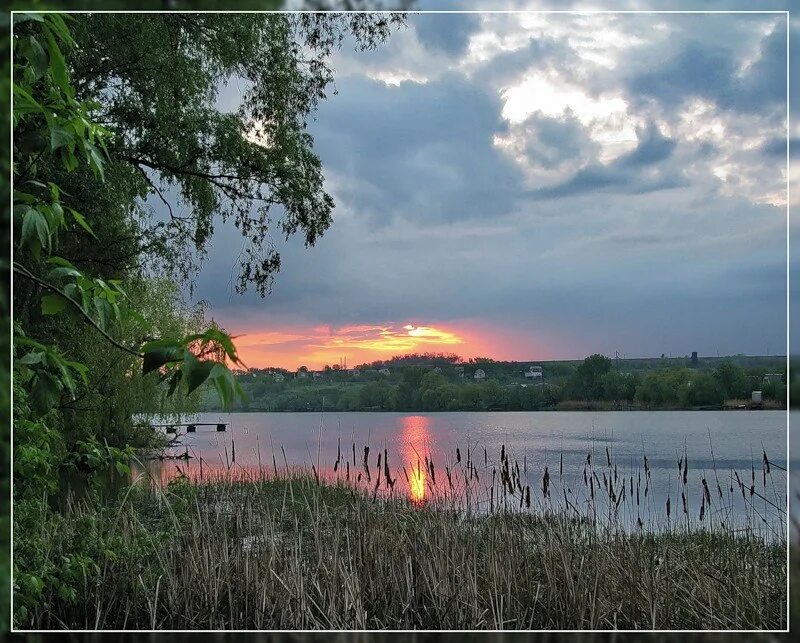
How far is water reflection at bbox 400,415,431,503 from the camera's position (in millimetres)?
3100

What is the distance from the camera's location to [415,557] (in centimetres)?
301

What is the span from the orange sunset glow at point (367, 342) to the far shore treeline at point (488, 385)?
0.03 m

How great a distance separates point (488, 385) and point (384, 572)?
81cm

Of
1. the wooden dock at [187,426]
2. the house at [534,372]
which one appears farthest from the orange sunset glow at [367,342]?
the wooden dock at [187,426]

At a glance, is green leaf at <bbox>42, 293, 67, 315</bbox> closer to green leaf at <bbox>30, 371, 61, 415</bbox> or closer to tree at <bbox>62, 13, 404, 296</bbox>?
green leaf at <bbox>30, 371, 61, 415</bbox>

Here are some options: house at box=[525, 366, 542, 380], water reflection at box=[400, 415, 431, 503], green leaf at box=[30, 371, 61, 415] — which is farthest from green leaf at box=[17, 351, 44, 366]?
house at box=[525, 366, 542, 380]

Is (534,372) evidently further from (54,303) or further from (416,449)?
(54,303)

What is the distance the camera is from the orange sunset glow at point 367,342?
3.09 metres

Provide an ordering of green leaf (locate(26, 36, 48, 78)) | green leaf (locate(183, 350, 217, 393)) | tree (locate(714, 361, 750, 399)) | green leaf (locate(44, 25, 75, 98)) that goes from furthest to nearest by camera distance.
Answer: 1. tree (locate(714, 361, 750, 399))
2. green leaf (locate(26, 36, 48, 78))
3. green leaf (locate(44, 25, 75, 98))
4. green leaf (locate(183, 350, 217, 393))

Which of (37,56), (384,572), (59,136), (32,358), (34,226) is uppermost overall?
(37,56)

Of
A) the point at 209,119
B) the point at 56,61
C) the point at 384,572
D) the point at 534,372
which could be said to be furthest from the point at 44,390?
the point at 534,372

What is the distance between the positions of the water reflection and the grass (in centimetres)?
3

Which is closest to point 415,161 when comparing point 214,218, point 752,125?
point 214,218

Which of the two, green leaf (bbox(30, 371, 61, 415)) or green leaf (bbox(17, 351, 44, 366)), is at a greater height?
green leaf (bbox(17, 351, 44, 366))
